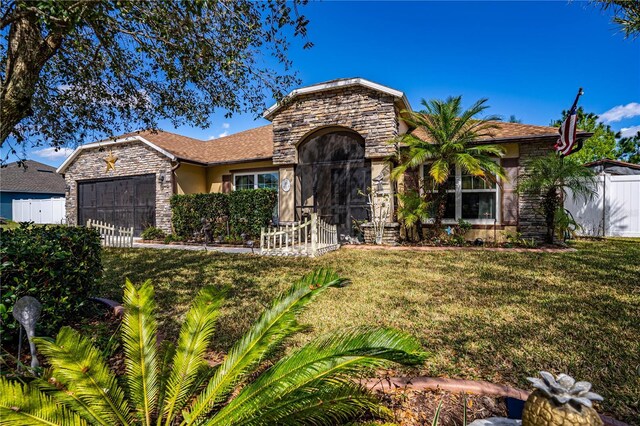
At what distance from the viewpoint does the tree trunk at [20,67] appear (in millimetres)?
3646

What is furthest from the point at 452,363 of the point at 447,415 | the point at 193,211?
the point at 193,211

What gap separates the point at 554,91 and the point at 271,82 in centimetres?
1611

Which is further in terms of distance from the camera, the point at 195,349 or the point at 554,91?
the point at 554,91

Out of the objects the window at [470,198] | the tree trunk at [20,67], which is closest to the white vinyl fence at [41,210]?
the tree trunk at [20,67]

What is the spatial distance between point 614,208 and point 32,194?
141ft

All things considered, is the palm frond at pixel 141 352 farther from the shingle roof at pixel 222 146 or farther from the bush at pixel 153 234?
the bush at pixel 153 234

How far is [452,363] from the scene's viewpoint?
2748mm

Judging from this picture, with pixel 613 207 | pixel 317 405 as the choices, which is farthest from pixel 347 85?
pixel 613 207

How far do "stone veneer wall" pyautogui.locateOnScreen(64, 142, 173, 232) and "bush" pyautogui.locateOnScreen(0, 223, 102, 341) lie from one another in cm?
1060

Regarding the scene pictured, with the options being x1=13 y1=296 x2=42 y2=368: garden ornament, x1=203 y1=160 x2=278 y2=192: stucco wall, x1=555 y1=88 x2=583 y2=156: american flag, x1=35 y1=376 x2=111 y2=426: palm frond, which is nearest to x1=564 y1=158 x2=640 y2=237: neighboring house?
x1=555 y1=88 x2=583 y2=156: american flag

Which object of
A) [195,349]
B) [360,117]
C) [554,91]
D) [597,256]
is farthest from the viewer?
[554,91]

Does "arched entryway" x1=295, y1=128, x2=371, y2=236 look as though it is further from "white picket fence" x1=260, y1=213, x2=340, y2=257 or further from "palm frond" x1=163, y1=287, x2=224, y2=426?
"palm frond" x1=163, y1=287, x2=224, y2=426

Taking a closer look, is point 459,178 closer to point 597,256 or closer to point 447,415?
point 597,256

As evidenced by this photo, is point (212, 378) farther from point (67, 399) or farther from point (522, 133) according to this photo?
point (522, 133)
